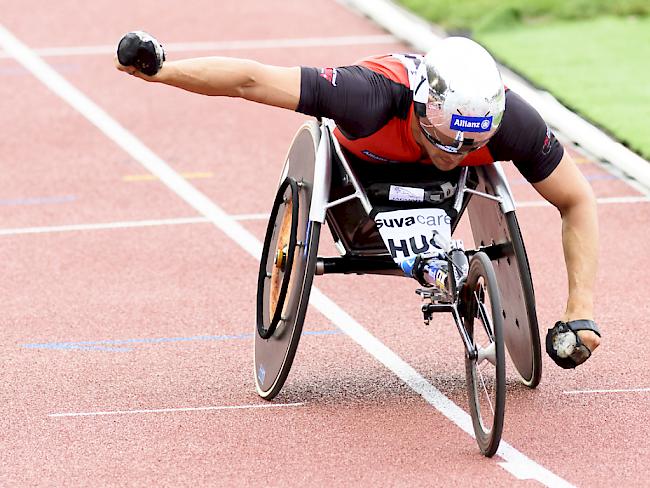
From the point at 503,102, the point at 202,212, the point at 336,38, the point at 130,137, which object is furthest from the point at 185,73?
the point at 336,38

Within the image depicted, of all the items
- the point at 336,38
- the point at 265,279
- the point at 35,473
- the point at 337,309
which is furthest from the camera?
the point at 336,38

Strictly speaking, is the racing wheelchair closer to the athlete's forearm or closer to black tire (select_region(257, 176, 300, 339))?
black tire (select_region(257, 176, 300, 339))

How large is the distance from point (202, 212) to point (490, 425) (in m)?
4.48

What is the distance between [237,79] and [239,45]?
9088 millimetres

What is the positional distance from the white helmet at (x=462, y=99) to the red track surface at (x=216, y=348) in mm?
1308

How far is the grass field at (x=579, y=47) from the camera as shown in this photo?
12.5 m

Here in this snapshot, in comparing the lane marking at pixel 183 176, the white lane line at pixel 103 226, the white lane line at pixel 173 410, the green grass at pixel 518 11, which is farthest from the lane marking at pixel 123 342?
the green grass at pixel 518 11

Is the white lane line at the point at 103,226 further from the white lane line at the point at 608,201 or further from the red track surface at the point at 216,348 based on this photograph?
the white lane line at the point at 608,201

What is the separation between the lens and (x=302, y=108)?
6277mm

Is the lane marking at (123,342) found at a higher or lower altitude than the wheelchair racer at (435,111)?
lower

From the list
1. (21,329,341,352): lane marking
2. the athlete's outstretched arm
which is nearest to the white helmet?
the athlete's outstretched arm

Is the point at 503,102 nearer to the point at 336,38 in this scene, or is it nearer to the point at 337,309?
the point at 337,309

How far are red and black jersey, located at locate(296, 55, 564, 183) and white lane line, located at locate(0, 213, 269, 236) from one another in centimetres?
367

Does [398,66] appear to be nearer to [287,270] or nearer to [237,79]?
[237,79]
